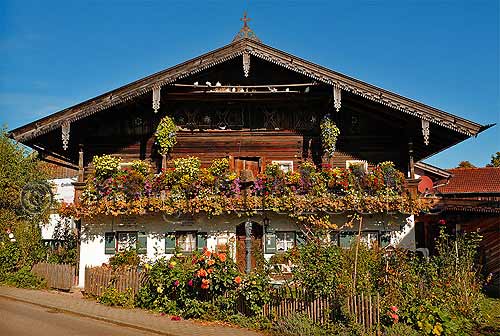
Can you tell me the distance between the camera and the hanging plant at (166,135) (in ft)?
62.7

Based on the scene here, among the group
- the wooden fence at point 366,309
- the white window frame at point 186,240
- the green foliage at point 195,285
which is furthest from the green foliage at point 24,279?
the wooden fence at point 366,309

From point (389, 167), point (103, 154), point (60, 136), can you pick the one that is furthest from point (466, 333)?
point (60, 136)

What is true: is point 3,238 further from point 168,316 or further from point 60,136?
point 168,316

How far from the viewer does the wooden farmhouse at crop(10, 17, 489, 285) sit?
57.6 ft

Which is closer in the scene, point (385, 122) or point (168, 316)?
point (168, 316)

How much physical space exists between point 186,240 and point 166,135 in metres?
4.10

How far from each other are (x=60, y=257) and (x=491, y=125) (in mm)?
A: 16775

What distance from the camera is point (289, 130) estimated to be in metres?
20.1

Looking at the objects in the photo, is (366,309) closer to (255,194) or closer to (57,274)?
(255,194)

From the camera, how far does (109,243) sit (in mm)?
18344

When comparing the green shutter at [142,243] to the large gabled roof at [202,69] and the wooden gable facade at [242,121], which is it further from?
the large gabled roof at [202,69]

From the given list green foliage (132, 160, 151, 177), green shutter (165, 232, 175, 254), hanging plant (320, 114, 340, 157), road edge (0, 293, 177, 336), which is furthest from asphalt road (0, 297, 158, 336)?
hanging plant (320, 114, 340, 157)

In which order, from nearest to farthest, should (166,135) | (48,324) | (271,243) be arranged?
(48,324)
(271,243)
(166,135)

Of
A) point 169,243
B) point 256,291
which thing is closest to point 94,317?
point 256,291
